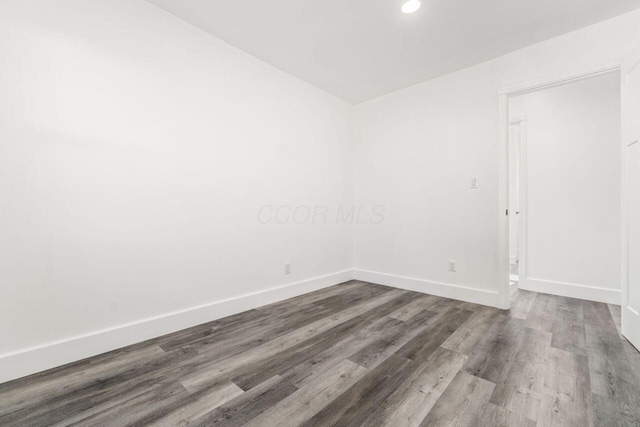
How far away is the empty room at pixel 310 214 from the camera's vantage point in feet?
5.11

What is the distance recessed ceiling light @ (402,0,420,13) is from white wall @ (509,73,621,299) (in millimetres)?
2344

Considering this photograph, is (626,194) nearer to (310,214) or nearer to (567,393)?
(567,393)

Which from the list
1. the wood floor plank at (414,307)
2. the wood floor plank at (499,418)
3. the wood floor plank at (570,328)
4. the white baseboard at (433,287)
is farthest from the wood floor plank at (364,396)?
the white baseboard at (433,287)

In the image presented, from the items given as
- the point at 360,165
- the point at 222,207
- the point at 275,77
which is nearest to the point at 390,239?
the point at 360,165

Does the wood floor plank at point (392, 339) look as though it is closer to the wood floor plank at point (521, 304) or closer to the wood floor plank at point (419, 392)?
the wood floor plank at point (419, 392)

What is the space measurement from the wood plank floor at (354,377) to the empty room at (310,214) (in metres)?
0.02

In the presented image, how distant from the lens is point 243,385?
61.1 inches

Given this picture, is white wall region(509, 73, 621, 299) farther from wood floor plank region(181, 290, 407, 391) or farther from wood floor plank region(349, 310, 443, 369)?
wood floor plank region(181, 290, 407, 391)

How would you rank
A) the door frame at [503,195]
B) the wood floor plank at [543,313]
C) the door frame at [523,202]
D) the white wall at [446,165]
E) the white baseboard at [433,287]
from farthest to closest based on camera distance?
1. the door frame at [523,202]
2. the white baseboard at [433,287]
3. the door frame at [503,195]
4. the white wall at [446,165]
5. the wood floor plank at [543,313]

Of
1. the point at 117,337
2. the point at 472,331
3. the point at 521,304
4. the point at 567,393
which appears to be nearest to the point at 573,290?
the point at 521,304

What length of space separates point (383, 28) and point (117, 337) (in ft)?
10.3

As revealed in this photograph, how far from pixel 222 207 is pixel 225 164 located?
1.32 feet

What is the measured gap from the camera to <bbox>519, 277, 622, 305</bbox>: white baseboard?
2928 mm

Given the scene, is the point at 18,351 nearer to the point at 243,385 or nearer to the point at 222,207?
the point at 243,385
